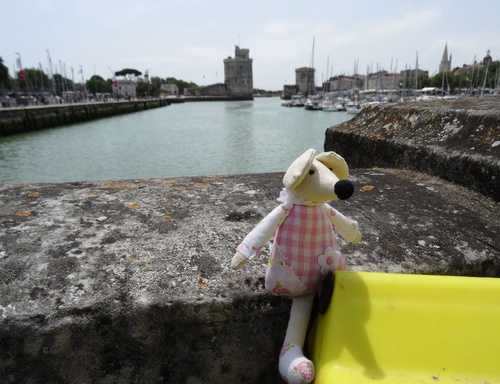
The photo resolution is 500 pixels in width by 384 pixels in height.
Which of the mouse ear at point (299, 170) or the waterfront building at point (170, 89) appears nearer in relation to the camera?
the mouse ear at point (299, 170)

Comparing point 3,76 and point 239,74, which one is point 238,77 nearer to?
point 239,74

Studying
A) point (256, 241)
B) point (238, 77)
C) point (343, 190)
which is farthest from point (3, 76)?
point (343, 190)

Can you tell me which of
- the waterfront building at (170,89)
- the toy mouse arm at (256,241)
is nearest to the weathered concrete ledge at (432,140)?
the toy mouse arm at (256,241)

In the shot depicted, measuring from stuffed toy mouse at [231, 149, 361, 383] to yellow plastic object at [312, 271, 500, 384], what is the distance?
0.07 metres

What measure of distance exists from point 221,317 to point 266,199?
3.19ft

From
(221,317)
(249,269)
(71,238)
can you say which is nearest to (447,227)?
(249,269)

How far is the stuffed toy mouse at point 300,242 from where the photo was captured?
1.22 m

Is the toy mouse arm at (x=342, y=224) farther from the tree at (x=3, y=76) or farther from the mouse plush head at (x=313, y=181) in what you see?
the tree at (x=3, y=76)

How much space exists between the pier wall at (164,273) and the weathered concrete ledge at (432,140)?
19 cm

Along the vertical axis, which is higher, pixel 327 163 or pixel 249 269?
pixel 327 163

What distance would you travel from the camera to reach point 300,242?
128cm

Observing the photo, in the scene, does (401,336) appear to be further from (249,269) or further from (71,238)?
(71,238)

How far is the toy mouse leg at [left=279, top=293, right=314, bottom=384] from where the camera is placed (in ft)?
3.70

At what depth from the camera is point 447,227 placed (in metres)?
1.79
